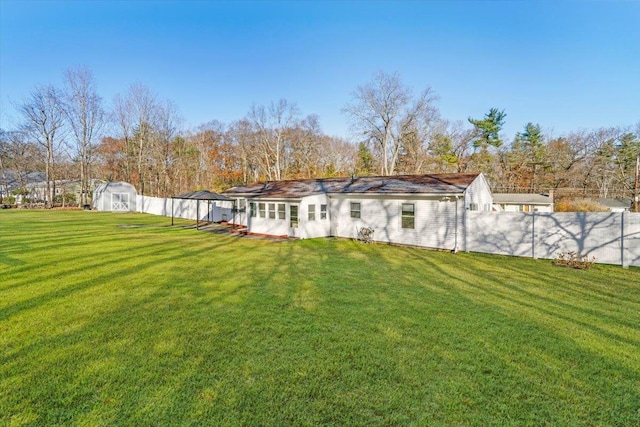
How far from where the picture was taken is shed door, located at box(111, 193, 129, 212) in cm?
3584

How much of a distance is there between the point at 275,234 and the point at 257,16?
48.7 ft

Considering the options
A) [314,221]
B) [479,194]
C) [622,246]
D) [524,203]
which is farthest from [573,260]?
[524,203]

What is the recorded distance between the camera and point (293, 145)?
1638 inches

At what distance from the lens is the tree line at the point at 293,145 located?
35.6 meters

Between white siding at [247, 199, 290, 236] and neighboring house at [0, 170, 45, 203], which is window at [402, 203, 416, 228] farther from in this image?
neighboring house at [0, 170, 45, 203]

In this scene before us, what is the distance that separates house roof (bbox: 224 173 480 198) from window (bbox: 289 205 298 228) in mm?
663

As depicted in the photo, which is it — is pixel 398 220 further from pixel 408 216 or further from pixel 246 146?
pixel 246 146

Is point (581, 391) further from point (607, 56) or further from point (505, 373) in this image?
point (607, 56)

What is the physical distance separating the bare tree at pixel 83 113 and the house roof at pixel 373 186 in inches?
1183

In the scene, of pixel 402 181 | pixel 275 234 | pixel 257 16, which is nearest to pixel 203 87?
pixel 257 16

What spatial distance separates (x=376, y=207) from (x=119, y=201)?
33.6 meters

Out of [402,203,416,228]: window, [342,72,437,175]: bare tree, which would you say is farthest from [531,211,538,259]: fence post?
[342,72,437,175]: bare tree

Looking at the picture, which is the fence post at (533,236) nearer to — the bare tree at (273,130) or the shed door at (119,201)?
the bare tree at (273,130)

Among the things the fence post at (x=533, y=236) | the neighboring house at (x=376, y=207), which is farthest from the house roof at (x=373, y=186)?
the fence post at (x=533, y=236)
